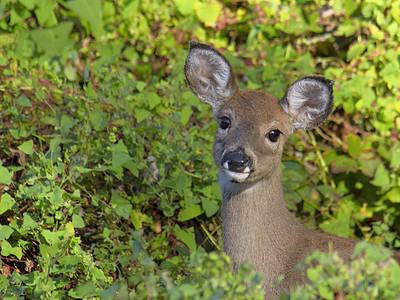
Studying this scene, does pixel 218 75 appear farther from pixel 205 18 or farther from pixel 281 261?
pixel 205 18

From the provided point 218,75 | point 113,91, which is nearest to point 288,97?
point 218,75

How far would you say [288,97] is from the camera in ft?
12.7

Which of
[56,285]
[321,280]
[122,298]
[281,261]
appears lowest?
[56,285]

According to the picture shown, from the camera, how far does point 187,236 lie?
14.1ft

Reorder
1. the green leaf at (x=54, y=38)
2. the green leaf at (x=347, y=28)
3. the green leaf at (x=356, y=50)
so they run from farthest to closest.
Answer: the green leaf at (x=347, y=28) → the green leaf at (x=356, y=50) → the green leaf at (x=54, y=38)

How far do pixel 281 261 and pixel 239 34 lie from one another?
11.3 feet

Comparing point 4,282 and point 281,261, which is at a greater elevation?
point 281,261

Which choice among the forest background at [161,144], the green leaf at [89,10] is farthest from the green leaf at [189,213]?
the green leaf at [89,10]

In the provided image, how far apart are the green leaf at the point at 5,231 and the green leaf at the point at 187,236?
115 centimetres

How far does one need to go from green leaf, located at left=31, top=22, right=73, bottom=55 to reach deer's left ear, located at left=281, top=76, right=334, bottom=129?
2.35 meters

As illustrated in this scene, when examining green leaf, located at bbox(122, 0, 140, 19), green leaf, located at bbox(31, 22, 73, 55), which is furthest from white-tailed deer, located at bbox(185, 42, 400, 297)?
green leaf, located at bbox(122, 0, 140, 19)

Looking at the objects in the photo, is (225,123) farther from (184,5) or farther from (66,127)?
(184,5)

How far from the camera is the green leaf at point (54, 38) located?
5.44m

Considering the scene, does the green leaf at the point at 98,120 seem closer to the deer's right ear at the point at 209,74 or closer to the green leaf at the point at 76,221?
the deer's right ear at the point at 209,74
